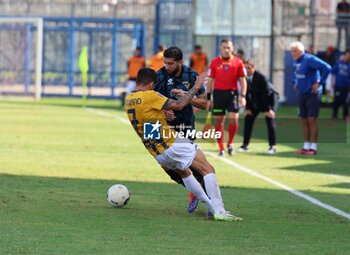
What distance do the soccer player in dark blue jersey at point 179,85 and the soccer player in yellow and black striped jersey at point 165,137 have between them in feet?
1.52

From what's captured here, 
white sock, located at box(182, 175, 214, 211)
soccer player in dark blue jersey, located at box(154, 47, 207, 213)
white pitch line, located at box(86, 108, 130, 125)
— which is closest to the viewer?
white sock, located at box(182, 175, 214, 211)

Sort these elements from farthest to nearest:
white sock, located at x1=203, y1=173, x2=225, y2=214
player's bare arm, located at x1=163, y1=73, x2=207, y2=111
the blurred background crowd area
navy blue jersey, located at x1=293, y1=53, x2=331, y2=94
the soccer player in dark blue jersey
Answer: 1. the blurred background crowd area
2. navy blue jersey, located at x1=293, y1=53, x2=331, y2=94
3. the soccer player in dark blue jersey
4. white sock, located at x1=203, y1=173, x2=225, y2=214
5. player's bare arm, located at x1=163, y1=73, x2=207, y2=111

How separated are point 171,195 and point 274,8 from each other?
1092 inches

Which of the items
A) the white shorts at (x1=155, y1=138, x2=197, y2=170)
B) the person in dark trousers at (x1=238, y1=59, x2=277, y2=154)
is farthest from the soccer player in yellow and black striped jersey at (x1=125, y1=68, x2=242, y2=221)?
the person in dark trousers at (x1=238, y1=59, x2=277, y2=154)

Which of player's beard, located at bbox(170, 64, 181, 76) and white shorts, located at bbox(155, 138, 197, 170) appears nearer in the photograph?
white shorts, located at bbox(155, 138, 197, 170)

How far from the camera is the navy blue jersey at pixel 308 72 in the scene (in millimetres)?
21734

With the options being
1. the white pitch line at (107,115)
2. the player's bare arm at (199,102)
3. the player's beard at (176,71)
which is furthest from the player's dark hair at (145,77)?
the white pitch line at (107,115)

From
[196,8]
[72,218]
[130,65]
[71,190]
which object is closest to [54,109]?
[130,65]

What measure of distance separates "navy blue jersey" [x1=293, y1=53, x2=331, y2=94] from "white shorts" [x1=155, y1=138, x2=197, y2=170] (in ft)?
33.3

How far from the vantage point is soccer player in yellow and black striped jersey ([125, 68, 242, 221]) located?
38.4 feet

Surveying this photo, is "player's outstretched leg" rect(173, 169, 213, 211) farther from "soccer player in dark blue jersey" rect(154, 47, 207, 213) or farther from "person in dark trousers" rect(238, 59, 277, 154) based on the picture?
"person in dark trousers" rect(238, 59, 277, 154)

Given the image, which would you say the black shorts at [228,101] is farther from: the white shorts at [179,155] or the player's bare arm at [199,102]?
the white shorts at [179,155]

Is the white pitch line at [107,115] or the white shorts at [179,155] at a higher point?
the white shorts at [179,155]

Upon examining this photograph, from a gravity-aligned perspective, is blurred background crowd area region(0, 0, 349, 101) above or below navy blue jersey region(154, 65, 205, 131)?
above
